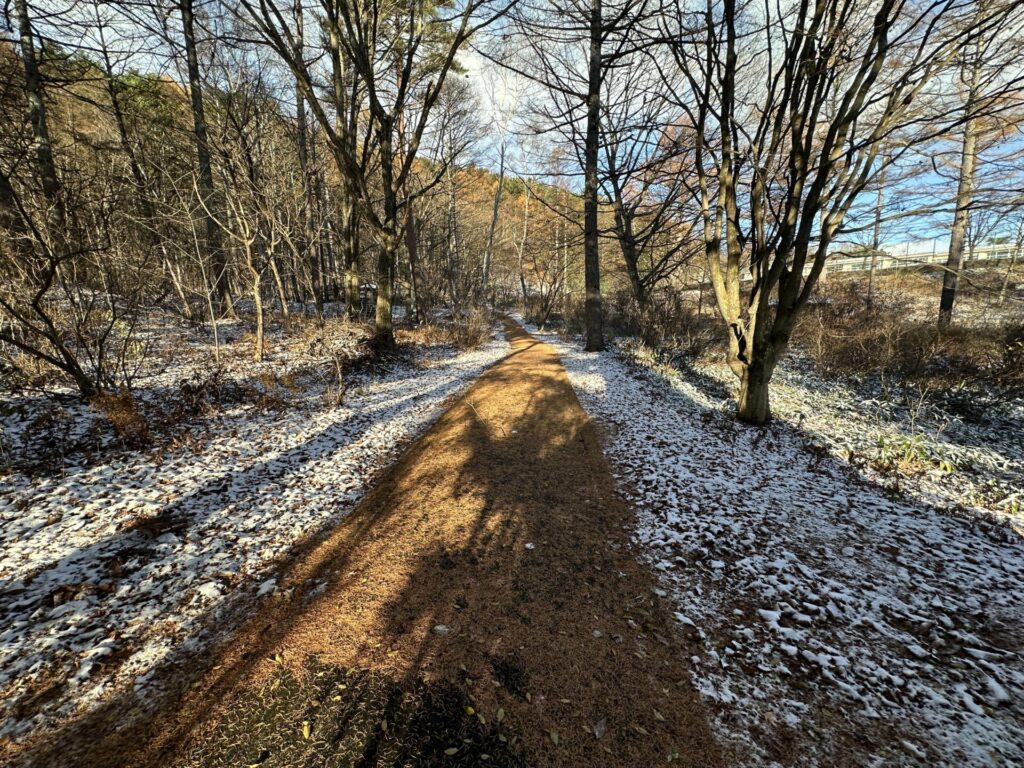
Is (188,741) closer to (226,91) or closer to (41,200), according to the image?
(41,200)

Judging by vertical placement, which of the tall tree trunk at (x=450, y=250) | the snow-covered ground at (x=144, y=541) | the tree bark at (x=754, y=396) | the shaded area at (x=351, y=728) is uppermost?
the tall tree trunk at (x=450, y=250)

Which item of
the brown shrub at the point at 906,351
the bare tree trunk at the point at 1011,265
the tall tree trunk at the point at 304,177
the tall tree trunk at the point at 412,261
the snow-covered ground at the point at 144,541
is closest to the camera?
the snow-covered ground at the point at 144,541

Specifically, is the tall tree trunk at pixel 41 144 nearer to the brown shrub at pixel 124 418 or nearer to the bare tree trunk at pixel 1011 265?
the brown shrub at pixel 124 418

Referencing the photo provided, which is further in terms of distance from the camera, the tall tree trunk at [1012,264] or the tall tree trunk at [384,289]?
the tall tree trunk at [384,289]

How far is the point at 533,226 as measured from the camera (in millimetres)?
36938

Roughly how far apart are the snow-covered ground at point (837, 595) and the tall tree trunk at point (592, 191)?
8.88 m

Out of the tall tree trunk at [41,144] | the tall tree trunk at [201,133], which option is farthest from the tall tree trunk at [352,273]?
the tall tree trunk at [41,144]

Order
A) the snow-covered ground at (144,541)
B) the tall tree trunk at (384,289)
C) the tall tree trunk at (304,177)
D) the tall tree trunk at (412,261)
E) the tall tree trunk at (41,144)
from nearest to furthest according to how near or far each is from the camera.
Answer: the snow-covered ground at (144,541)
the tall tree trunk at (41,144)
the tall tree trunk at (384,289)
the tall tree trunk at (304,177)
the tall tree trunk at (412,261)

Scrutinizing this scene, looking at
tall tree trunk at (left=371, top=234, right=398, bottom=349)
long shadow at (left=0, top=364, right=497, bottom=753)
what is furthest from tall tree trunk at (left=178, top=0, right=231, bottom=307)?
long shadow at (left=0, top=364, right=497, bottom=753)

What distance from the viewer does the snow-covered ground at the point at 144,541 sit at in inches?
104

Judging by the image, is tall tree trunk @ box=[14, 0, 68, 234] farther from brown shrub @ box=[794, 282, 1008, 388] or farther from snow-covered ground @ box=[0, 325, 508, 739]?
brown shrub @ box=[794, 282, 1008, 388]

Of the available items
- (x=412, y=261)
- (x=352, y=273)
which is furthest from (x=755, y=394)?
(x=412, y=261)

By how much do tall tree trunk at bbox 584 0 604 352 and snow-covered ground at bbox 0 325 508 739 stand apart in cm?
1019

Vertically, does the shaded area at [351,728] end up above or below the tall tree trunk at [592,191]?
below
